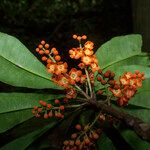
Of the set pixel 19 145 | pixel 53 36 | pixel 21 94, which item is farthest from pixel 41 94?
pixel 53 36

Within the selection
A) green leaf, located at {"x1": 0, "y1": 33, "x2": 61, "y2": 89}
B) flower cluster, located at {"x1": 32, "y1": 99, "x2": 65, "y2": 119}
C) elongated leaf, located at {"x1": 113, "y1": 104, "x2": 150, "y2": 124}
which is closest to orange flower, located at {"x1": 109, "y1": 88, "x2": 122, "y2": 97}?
elongated leaf, located at {"x1": 113, "y1": 104, "x2": 150, "y2": 124}

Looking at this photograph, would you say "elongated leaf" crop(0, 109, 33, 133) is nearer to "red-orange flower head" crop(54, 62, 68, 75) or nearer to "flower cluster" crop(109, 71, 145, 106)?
"red-orange flower head" crop(54, 62, 68, 75)

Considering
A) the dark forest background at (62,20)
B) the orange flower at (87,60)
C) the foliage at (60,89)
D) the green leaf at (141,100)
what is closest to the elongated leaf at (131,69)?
the foliage at (60,89)

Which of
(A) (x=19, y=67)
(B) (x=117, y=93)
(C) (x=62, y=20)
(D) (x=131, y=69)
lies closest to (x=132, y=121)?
(B) (x=117, y=93)

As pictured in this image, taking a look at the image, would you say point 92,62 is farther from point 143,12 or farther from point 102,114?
point 143,12

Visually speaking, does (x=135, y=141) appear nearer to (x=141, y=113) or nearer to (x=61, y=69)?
(x=141, y=113)

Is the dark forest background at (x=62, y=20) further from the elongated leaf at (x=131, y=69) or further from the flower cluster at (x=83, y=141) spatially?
the flower cluster at (x=83, y=141)
